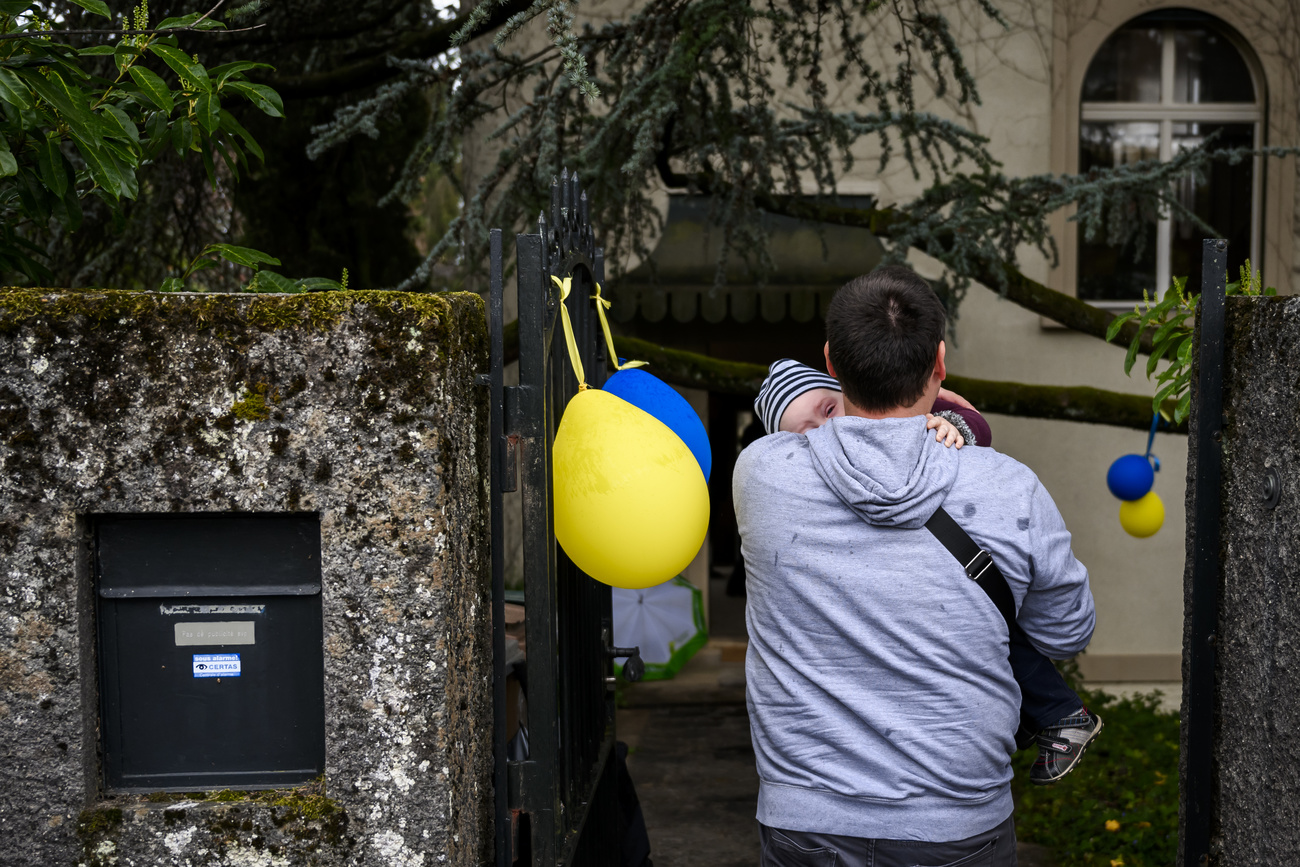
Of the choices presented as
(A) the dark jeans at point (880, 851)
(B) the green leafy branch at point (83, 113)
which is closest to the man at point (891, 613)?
(A) the dark jeans at point (880, 851)

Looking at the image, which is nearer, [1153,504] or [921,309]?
[921,309]

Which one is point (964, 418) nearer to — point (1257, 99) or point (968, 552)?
point (968, 552)

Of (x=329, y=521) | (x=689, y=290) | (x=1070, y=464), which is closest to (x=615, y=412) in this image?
(x=329, y=521)

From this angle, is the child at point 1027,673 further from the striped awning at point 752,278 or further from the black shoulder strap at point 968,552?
the striped awning at point 752,278

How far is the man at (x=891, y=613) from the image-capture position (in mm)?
1630

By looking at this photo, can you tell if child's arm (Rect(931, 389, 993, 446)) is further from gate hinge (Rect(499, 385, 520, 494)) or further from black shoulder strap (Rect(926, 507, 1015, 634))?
gate hinge (Rect(499, 385, 520, 494))

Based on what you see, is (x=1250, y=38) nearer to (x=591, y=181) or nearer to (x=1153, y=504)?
(x=1153, y=504)

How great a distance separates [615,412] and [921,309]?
1.84 feet

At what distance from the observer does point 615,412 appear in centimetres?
187

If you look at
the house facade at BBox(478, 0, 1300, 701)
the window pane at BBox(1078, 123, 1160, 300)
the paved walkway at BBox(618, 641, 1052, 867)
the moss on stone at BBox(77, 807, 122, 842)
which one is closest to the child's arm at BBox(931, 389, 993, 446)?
the moss on stone at BBox(77, 807, 122, 842)

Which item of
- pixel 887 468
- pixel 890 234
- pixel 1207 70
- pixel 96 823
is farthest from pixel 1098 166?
pixel 96 823

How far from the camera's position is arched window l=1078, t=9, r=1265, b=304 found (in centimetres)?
715

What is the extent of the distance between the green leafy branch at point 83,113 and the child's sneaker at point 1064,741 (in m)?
1.83

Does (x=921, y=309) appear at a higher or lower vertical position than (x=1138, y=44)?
lower
